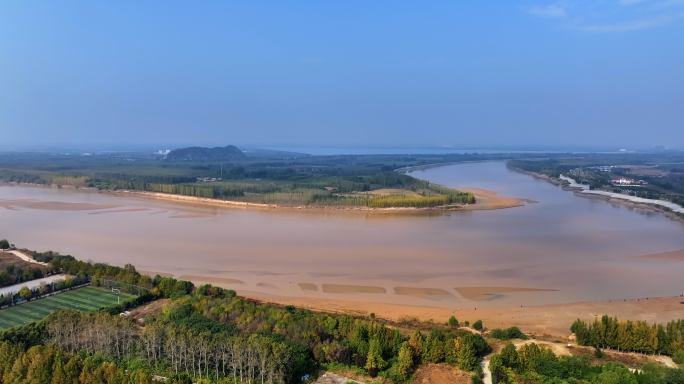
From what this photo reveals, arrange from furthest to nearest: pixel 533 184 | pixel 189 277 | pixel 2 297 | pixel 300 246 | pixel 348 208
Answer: pixel 533 184 < pixel 348 208 < pixel 300 246 < pixel 189 277 < pixel 2 297

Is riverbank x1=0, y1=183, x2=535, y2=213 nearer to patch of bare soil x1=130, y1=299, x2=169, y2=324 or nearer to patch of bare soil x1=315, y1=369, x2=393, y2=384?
patch of bare soil x1=130, y1=299, x2=169, y2=324

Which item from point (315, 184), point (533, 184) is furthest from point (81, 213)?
point (533, 184)

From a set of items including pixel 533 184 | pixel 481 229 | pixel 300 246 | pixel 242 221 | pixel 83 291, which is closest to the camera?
pixel 83 291

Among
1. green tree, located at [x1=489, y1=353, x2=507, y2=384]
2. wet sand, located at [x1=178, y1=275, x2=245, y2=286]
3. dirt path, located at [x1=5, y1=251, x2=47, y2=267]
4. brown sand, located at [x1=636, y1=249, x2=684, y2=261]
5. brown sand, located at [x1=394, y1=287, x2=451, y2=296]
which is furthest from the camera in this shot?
brown sand, located at [x1=636, y1=249, x2=684, y2=261]

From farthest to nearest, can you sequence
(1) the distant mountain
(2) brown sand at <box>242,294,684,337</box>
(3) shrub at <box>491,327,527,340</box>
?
(1) the distant mountain, (2) brown sand at <box>242,294,684,337</box>, (3) shrub at <box>491,327,527,340</box>

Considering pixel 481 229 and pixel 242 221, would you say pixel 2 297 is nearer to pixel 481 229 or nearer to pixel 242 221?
pixel 242 221

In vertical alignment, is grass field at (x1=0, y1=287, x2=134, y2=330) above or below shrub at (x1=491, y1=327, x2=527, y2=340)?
above

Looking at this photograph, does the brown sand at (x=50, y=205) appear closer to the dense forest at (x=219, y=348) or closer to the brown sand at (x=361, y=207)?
the brown sand at (x=361, y=207)

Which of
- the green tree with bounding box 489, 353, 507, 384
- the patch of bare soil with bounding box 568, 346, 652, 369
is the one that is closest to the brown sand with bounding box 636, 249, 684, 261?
the patch of bare soil with bounding box 568, 346, 652, 369
